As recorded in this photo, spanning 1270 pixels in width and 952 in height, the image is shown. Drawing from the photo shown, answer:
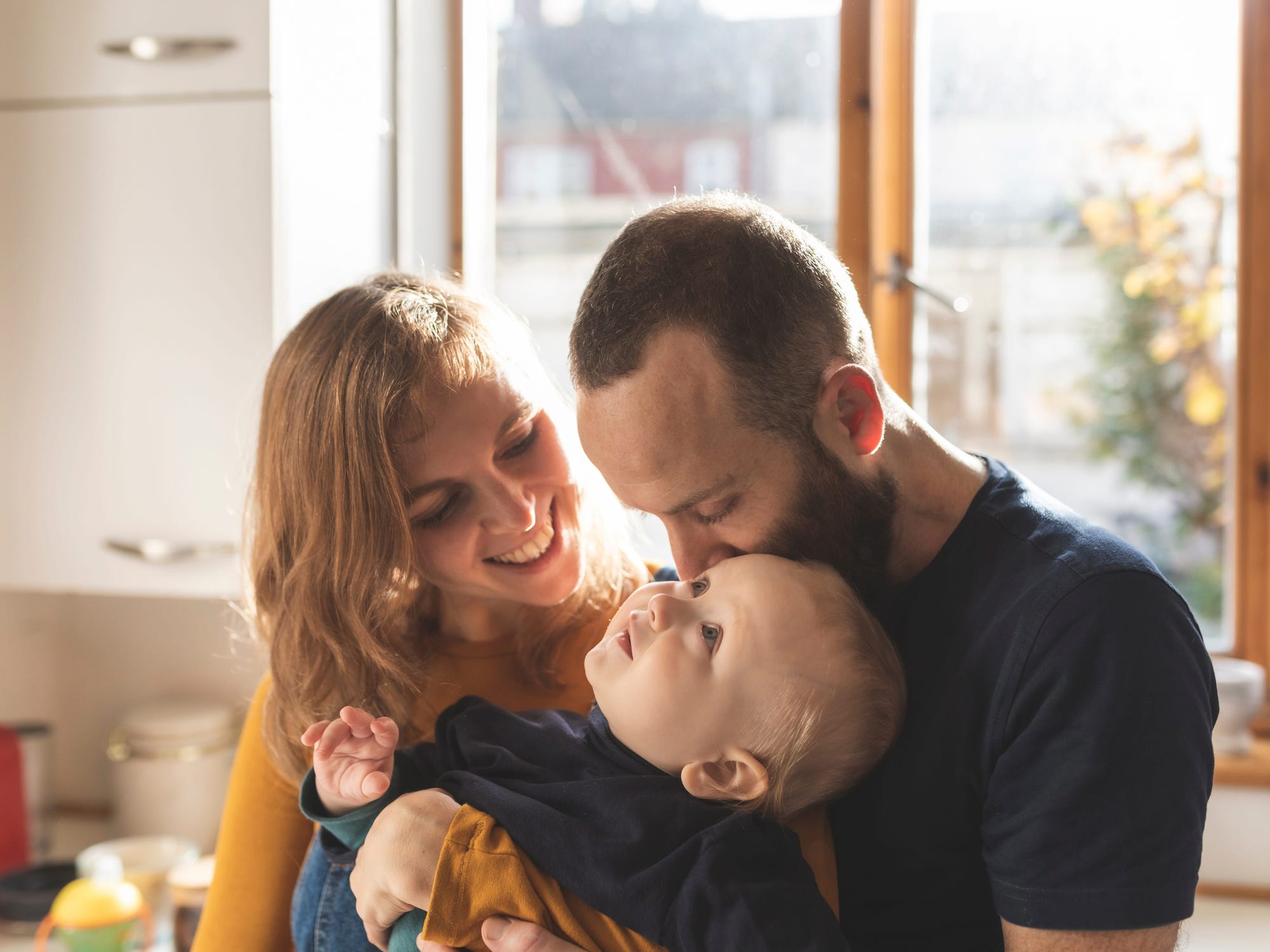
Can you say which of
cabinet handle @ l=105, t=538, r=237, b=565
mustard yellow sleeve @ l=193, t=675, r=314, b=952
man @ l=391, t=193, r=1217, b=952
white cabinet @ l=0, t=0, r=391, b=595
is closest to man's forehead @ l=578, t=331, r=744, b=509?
man @ l=391, t=193, r=1217, b=952

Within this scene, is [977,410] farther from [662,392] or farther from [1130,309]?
[662,392]

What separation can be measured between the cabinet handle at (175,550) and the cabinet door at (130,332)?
0.04 ft

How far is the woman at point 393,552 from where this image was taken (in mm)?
1297

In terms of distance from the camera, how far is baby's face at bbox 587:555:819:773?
1120 mm

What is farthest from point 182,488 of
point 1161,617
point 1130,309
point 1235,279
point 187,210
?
point 1235,279

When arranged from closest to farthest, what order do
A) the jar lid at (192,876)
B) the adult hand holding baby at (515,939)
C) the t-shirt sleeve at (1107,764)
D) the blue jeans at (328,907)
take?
the t-shirt sleeve at (1107,764) → the adult hand holding baby at (515,939) → the blue jeans at (328,907) → the jar lid at (192,876)

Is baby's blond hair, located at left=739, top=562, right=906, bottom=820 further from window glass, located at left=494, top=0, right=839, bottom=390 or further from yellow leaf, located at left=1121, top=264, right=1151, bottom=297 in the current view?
yellow leaf, located at left=1121, top=264, right=1151, bottom=297

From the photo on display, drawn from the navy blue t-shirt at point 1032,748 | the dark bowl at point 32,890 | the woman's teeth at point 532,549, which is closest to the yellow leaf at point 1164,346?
the navy blue t-shirt at point 1032,748

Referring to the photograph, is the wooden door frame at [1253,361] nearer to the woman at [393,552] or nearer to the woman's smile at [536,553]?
the woman at [393,552]

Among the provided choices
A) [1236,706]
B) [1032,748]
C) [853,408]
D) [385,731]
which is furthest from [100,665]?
[1236,706]

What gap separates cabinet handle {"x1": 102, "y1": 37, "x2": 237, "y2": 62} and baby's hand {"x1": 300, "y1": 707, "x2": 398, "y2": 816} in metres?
1.28

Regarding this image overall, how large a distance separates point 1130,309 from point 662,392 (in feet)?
4.72

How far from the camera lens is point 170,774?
2.22m

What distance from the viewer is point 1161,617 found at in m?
0.98
